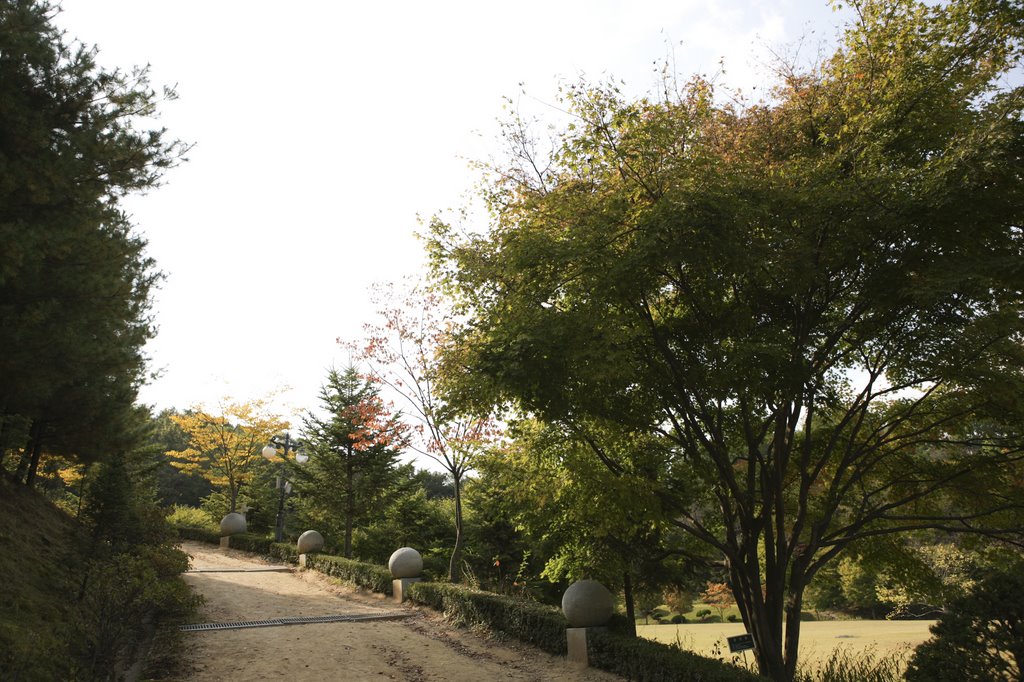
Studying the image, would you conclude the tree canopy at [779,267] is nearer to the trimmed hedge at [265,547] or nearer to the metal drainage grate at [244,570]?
the metal drainage grate at [244,570]

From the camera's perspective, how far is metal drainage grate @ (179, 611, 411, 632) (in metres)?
10.4

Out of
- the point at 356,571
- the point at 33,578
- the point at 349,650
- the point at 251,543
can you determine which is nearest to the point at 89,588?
the point at 33,578

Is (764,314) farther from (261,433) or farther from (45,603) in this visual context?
(261,433)

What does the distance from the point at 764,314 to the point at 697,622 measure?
101ft

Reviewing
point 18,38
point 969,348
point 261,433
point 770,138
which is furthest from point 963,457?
point 261,433

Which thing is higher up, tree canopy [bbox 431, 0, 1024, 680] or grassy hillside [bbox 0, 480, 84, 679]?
tree canopy [bbox 431, 0, 1024, 680]

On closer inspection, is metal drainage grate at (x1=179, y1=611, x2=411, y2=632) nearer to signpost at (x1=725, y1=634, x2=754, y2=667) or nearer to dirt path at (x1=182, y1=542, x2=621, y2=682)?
dirt path at (x1=182, y1=542, x2=621, y2=682)

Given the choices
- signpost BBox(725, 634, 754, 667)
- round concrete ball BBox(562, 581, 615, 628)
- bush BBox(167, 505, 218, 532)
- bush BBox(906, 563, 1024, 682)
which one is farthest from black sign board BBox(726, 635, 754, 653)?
bush BBox(167, 505, 218, 532)

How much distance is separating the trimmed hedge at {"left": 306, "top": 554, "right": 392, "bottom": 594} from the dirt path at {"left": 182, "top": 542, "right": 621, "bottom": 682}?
1.17 m

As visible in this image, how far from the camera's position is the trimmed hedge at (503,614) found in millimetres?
9930

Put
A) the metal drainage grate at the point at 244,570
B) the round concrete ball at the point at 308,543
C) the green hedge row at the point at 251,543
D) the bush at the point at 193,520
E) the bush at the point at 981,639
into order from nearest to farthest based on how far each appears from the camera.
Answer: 1. the bush at the point at 981,639
2. the metal drainage grate at the point at 244,570
3. the round concrete ball at the point at 308,543
4. the green hedge row at the point at 251,543
5. the bush at the point at 193,520

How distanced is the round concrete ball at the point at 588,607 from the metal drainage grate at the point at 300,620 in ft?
15.5

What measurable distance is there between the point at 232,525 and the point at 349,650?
1754cm

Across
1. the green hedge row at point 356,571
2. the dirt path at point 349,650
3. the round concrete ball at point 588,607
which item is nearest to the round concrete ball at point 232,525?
the green hedge row at point 356,571
